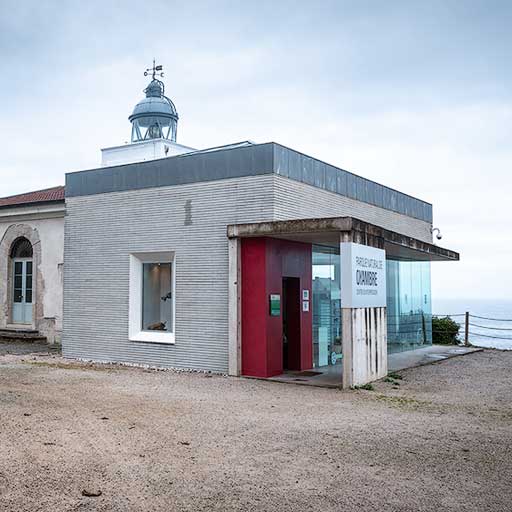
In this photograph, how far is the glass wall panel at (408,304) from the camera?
17172 millimetres

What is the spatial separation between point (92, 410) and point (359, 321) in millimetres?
4913

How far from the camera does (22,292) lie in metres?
19.9

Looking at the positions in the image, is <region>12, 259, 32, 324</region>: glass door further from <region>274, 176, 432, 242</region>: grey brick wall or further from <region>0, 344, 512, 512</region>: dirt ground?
<region>274, 176, 432, 242</region>: grey brick wall

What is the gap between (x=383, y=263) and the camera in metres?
12.4

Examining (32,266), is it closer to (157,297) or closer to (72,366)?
(72,366)

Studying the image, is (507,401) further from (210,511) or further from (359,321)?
(210,511)

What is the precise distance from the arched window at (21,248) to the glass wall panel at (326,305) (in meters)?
10.6

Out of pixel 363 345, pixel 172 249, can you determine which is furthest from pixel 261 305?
pixel 172 249

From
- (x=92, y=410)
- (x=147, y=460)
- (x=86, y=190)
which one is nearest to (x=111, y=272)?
(x=86, y=190)

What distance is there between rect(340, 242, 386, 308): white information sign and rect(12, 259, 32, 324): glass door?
12093mm

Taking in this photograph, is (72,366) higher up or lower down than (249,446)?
higher up

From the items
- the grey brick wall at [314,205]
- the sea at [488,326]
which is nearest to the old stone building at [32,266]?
the grey brick wall at [314,205]

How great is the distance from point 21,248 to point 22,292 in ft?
4.68

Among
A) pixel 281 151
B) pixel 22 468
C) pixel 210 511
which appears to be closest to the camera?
pixel 210 511
